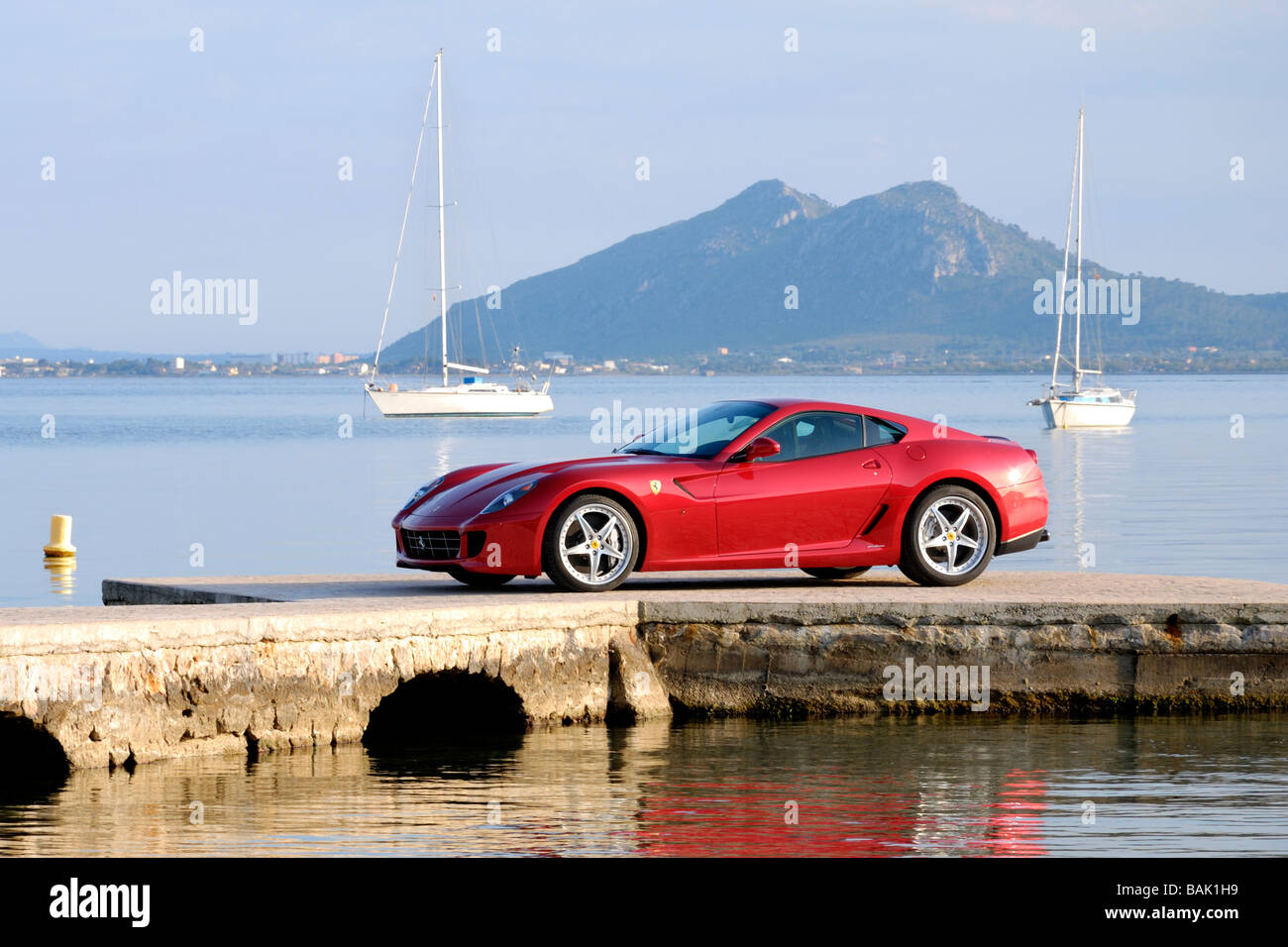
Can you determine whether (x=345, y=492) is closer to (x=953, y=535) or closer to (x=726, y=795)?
(x=953, y=535)

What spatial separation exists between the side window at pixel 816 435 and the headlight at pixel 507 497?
1.69m

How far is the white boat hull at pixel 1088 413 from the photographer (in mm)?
79375

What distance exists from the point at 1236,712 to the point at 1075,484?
33.4 metres

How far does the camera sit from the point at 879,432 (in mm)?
11898

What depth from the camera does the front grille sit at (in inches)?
450

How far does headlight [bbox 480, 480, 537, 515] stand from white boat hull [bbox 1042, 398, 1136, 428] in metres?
71.2

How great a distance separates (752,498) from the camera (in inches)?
449

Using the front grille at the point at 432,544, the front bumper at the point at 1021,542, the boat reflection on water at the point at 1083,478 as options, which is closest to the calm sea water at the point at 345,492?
the boat reflection on water at the point at 1083,478

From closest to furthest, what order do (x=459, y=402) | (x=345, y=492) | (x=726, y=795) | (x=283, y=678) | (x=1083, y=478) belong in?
1. (x=726, y=795)
2. (x=283, y=678)
3. (x=345, y=492)
4. (x=1083, y=478)
5. (x=459, y=402)

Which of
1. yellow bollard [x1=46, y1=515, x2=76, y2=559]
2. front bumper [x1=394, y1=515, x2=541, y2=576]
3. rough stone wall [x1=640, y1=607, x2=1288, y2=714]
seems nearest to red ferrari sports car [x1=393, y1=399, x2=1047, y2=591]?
front bumper [x1=394, y1=515, x2=541, y2=576]

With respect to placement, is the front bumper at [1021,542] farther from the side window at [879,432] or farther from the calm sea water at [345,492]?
the calm sea water at [345,492]

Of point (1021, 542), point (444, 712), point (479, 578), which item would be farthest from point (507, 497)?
point (1021, 542)

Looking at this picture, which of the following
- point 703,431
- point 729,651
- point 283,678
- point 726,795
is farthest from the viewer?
point 703,431

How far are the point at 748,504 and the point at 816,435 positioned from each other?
795mm
